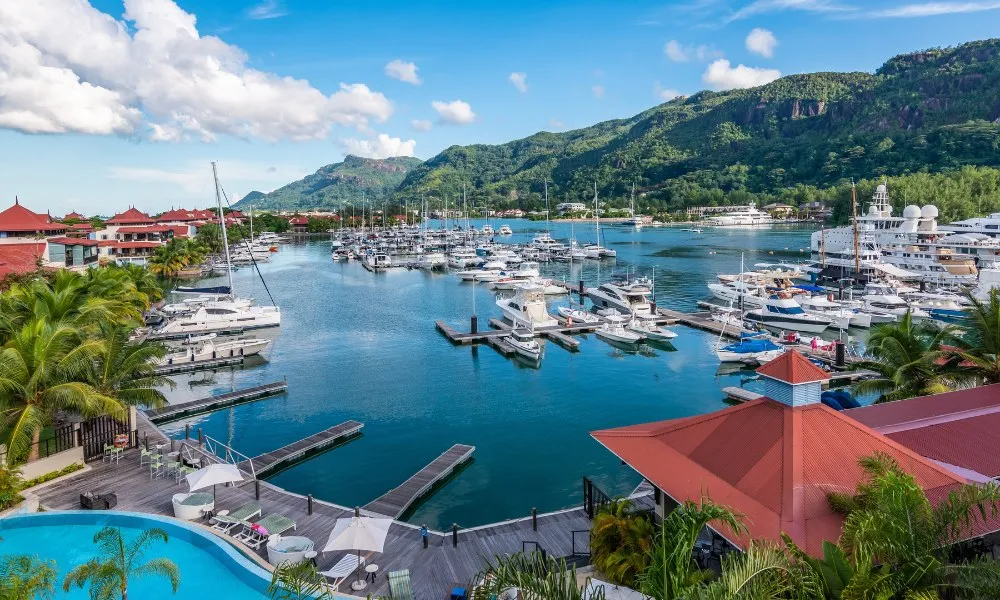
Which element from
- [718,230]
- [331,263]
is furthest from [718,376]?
[718,230]

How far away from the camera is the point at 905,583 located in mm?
8109

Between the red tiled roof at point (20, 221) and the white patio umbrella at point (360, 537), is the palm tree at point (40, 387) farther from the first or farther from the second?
the red tiled roof at point (20, 221)

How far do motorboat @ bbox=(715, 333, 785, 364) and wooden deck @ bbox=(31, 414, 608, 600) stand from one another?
24.6 meters

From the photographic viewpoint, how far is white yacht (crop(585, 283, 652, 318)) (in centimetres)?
5519

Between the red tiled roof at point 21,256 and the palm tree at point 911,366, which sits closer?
the palm tree at point 911,366

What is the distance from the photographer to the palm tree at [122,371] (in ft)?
66.7

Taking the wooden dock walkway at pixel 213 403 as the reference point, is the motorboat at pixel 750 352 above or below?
above

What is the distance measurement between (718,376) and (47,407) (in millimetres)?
33032

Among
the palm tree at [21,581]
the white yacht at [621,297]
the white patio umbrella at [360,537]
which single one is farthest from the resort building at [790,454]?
the white yacht at [621,297]

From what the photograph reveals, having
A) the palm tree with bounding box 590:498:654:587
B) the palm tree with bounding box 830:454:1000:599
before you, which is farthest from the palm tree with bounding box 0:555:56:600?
the palm tree with bounding box 830:454:1000:599

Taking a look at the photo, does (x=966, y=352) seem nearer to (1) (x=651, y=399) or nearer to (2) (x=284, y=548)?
(1) (x=651, y=399)

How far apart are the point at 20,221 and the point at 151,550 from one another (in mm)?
66121

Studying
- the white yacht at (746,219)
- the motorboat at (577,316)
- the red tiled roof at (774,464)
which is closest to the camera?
the red tiled roof at (774,464)

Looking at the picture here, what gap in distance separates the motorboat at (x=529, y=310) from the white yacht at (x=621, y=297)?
8358mm
